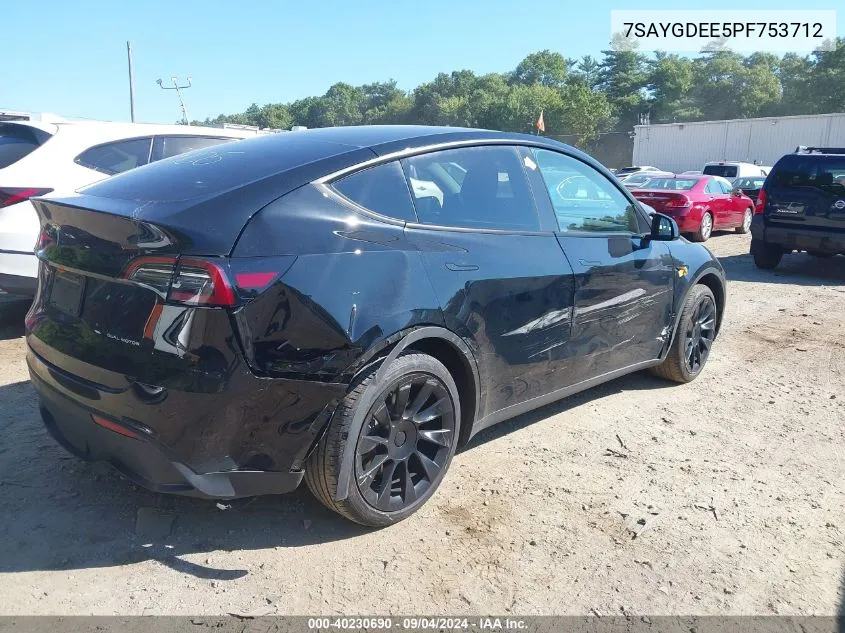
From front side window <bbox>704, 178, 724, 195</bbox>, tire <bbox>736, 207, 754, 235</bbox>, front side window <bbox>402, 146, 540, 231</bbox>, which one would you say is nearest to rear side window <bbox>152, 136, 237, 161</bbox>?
front side window <bbox>402, 146, 540, 231</bbox>

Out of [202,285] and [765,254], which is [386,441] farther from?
[765,254]

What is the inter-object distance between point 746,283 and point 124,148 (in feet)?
25.4

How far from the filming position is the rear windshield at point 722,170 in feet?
68.4

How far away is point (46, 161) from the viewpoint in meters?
5.36

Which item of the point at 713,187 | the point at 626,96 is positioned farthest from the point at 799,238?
the point at 626,96

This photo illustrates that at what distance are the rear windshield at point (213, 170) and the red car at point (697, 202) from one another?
1092 centimetres

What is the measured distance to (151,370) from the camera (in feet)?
8.23

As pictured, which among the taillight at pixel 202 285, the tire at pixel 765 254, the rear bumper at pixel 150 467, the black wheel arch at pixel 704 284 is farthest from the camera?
the tire at pixel 765 254

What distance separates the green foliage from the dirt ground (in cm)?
4770

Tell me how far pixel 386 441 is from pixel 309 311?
2.27ft

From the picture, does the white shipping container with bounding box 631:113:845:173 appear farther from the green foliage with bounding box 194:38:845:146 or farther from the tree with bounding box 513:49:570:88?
the tree with bounding box 513:49:570:88

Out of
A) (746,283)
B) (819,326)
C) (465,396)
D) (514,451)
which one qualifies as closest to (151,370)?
(465,396)

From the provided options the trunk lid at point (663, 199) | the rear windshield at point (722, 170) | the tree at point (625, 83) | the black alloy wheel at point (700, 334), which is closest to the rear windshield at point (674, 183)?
the trunk lid at point (663, 199)

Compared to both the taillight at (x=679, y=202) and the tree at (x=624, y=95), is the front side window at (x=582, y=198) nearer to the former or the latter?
the taillight at (x=679, y=202)
